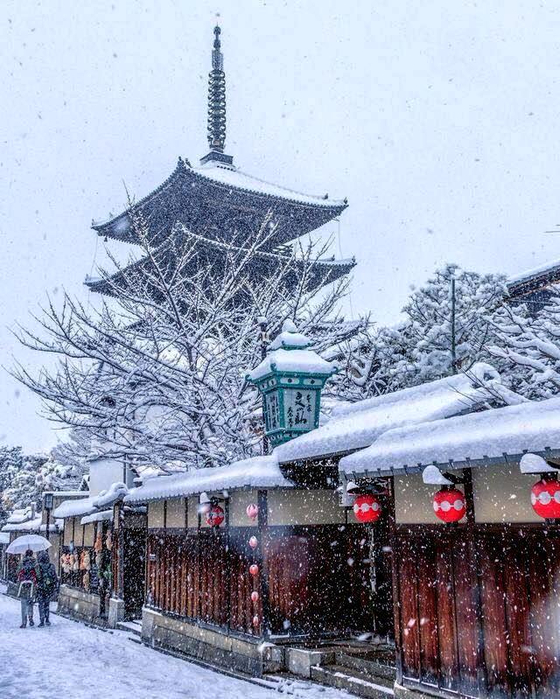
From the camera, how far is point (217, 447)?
57.4 ft

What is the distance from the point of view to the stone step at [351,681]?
916 cm

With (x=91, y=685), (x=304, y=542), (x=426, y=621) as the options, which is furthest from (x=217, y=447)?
(x=426, y=621)

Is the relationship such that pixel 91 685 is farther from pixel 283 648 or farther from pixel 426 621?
pixel 426 621

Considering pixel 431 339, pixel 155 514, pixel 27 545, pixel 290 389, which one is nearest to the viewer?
pixel 290 389

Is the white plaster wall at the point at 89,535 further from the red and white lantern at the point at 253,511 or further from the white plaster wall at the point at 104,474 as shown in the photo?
the red and white lantern at the point at 253,511

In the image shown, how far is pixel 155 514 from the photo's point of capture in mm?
16344

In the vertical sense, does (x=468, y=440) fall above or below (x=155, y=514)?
above

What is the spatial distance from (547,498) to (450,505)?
1.41m

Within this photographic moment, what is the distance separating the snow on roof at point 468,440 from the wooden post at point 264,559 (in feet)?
11.5

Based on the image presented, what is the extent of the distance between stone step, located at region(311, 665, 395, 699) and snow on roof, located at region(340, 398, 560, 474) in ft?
10.3

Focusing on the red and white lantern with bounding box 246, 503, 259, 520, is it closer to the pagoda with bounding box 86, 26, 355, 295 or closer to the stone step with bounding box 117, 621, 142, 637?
the stone step with bounding box 117, 621, 142, 637

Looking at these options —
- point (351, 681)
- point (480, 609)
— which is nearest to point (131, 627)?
point (351, 681)

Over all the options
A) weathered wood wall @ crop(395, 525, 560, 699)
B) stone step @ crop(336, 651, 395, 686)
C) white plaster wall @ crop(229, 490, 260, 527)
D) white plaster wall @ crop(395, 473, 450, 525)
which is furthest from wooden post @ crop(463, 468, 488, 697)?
white plaster wall @ crop(229, 490, 260, 527)

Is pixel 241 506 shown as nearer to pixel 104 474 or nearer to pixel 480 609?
pixel 480 609
